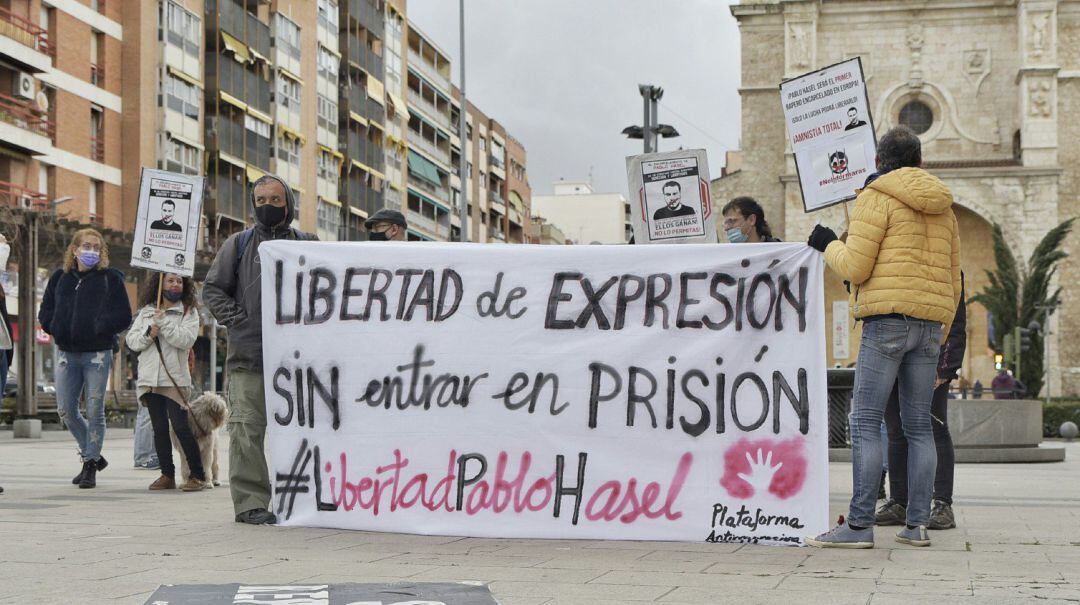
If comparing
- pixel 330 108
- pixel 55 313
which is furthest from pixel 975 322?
pixel 55 313

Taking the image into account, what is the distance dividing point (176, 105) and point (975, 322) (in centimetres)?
3203

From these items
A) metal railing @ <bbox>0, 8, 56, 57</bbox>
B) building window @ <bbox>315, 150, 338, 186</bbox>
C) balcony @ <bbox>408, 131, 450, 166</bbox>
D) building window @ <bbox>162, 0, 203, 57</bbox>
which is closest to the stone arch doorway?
building window @ <bbox>315, 150, 338, 186</bbox>

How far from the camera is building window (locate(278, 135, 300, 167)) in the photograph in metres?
58.4

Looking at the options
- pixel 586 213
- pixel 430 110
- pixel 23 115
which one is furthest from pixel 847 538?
pixel 586 213

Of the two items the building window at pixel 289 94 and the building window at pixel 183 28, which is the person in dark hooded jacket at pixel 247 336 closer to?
the building window at pixel 183 28

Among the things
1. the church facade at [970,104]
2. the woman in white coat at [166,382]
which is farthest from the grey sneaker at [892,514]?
the church facade at [970,104]

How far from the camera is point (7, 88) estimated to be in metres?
41.1

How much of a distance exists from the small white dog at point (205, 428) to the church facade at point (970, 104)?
47.0m

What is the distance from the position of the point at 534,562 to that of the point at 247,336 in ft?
8.60

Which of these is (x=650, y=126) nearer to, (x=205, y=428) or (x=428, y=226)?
(x=205, y=428)

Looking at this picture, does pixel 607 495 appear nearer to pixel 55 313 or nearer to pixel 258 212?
pixel 258 212

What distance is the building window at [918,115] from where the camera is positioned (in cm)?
5856

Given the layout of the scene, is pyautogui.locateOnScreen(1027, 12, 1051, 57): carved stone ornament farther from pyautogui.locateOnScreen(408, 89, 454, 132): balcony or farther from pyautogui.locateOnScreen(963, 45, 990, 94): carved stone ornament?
pyautogui.locateOnScreen(408, 89, 454, 132): balcony

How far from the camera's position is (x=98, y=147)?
45.9 meters
